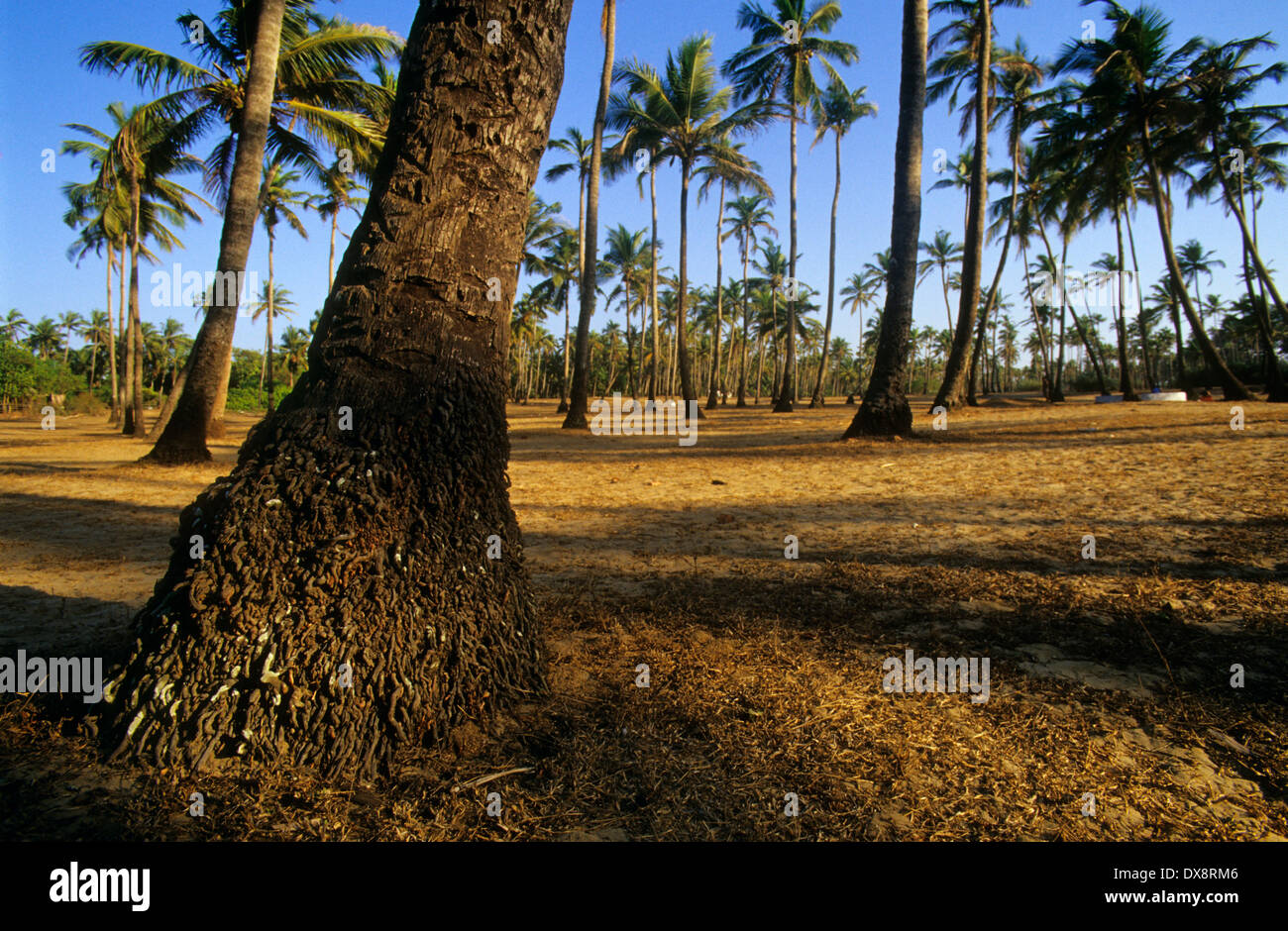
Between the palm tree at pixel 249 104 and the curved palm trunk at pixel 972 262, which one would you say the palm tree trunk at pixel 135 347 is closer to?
the palm tree at pixel 249 104

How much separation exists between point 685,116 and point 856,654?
2542cm

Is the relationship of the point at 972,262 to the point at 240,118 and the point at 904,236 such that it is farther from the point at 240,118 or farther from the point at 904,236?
the point at 240,118

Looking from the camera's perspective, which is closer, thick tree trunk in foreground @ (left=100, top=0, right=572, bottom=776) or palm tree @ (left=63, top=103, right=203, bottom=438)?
thick tree trunk in foreground @ (left=100, top=0, right=572, bottom=776)

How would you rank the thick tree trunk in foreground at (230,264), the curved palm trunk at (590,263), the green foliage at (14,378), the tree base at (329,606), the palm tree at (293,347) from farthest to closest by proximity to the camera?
1. the palm tree at (293,347)
2. the green foliage at (14,378)
3. the curved palm trunk at (590,263)
4. the thick tree trunk in foreground at (230,264)
5. the tree base at (329,606)

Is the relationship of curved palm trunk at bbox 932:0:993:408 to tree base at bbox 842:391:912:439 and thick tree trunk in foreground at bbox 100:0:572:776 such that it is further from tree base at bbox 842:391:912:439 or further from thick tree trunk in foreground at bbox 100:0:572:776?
thick tree trunk in foreground at bbox 100:0:572:776

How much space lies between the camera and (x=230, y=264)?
9891mm

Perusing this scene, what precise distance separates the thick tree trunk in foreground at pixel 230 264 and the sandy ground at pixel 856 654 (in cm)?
266

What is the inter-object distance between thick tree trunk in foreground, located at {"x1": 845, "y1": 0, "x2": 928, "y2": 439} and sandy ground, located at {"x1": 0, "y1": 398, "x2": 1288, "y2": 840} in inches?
150

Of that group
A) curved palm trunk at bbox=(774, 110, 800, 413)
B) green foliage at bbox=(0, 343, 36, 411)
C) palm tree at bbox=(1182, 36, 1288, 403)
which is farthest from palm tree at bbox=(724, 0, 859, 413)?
green foliage at bbox=(0, 343, 36, 411)

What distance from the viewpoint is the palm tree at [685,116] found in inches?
915

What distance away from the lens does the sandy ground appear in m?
1.94

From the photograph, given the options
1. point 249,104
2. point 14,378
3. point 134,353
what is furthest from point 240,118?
point 14,378

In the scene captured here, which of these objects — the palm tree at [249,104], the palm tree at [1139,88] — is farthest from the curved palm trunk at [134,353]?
the palm tree at [1139,88]

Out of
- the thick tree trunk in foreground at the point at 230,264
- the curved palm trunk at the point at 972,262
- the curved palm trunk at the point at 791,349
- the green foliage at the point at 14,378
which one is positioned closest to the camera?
the thick tree trunk in foreground at the point at 230,264
